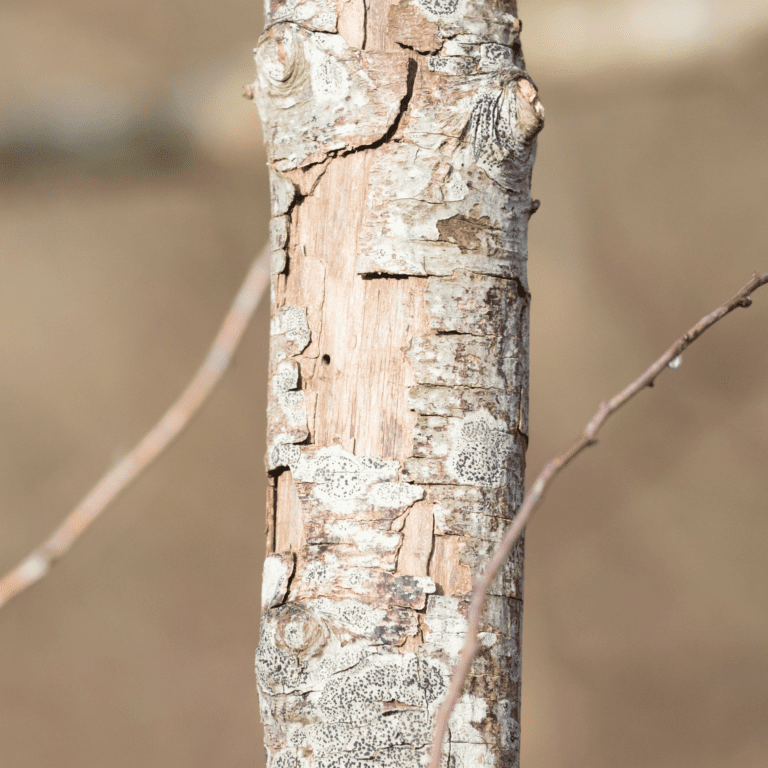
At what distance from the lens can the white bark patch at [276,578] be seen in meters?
0.51

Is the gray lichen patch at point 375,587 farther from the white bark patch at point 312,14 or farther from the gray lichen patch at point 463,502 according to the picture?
the white bark patch at point 312,14

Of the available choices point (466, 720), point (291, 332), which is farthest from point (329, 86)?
point (466, 720)

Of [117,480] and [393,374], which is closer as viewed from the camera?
[117,480]

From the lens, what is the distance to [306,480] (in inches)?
20.3

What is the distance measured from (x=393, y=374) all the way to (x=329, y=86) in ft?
0.63

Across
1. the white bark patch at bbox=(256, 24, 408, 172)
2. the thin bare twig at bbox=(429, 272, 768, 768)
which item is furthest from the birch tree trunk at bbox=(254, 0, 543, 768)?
the thin bare twig at bbox=(429, 272, 768, 768)

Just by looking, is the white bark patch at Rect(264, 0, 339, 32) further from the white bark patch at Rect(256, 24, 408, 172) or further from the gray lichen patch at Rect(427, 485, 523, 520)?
the gray lichen patch at Rect(427, 485, 523, 520)

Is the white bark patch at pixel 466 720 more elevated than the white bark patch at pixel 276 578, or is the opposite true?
the white bark patch at pixel 276 578

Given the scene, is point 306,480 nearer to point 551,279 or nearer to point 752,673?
point 551,279

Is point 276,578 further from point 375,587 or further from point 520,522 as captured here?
point 520,522

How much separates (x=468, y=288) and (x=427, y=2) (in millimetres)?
186

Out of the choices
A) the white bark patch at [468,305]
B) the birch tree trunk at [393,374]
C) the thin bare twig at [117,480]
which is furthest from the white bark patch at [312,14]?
the thin bare twig at [117,480]

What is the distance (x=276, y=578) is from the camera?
0.51m

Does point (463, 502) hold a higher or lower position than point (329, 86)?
lower
